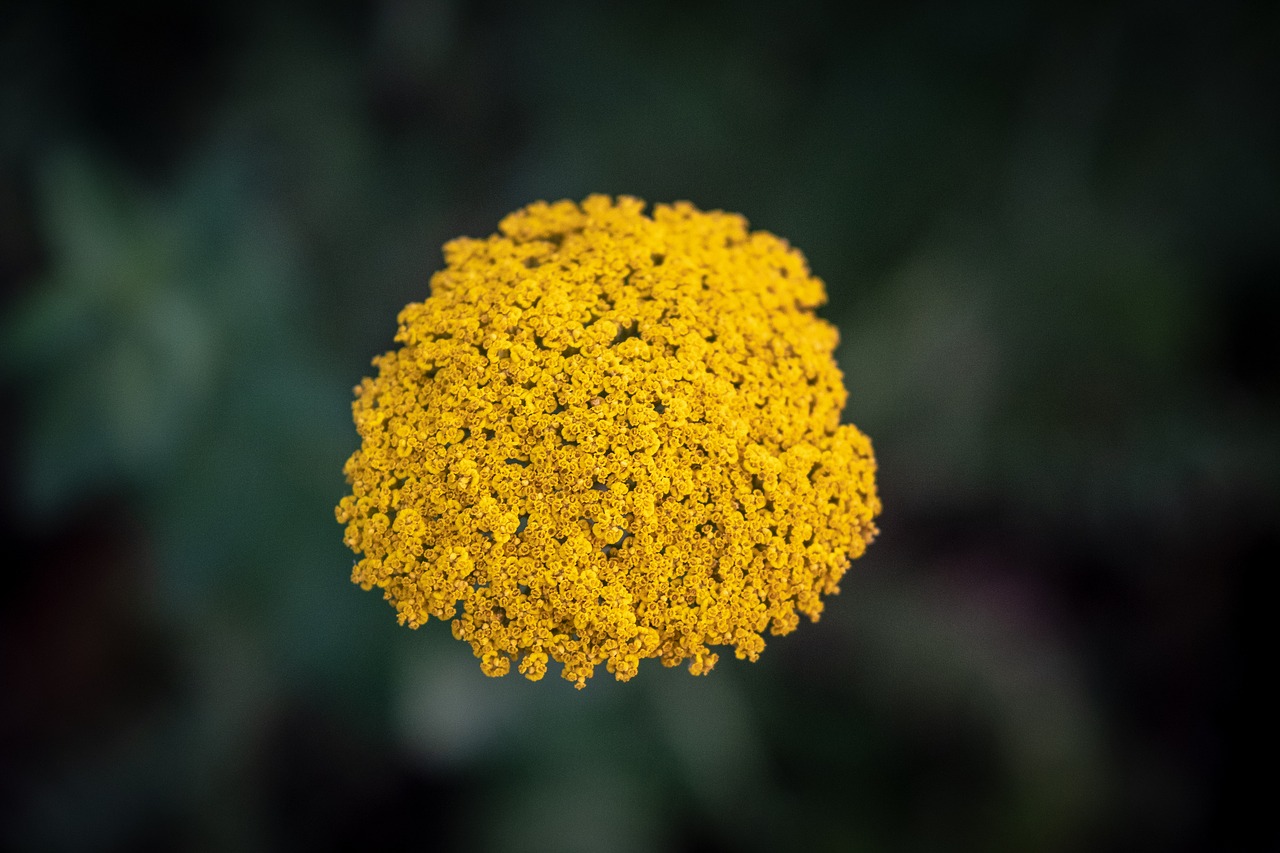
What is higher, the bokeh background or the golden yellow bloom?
the bokeh background

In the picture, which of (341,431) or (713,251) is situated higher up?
(341,431)

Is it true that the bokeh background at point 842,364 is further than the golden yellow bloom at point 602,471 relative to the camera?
Yes

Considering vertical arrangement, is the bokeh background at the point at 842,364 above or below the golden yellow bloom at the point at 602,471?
above

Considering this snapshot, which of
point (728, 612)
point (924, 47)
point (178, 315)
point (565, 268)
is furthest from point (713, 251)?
point (924, 47)

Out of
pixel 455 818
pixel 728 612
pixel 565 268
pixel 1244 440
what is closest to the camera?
pixel 728 612

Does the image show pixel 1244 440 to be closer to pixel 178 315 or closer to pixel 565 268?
pixel 565 268

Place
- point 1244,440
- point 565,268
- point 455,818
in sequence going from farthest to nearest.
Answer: point 1244,440 < point 455,818 < point 565,268
